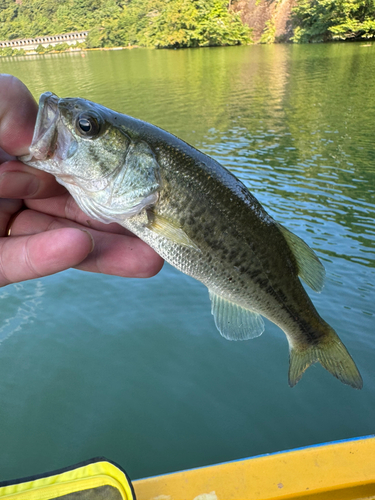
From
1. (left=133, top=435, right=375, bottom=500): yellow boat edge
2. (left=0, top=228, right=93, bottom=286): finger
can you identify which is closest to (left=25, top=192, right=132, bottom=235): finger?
(left=0, top=228, right=93, bottom=286): finger

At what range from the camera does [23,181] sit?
231cm

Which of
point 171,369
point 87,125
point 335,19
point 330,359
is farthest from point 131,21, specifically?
point 330,359

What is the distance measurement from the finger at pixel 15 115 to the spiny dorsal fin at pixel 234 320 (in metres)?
1.50

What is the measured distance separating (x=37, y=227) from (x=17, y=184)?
398 mm

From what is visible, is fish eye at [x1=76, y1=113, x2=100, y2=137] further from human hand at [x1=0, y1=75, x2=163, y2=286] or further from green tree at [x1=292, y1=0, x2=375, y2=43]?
green tree at [x1=292, y1=0, x2=375, y2=43]

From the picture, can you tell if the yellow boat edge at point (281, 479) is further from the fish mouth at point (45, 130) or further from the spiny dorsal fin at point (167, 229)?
the fish mouth at point (45, 130)

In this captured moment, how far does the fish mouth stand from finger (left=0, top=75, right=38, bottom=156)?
6.1 inches

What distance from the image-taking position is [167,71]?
38594mm

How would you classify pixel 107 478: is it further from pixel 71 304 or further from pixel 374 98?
pixel 374 98

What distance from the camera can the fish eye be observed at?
81.7 inches

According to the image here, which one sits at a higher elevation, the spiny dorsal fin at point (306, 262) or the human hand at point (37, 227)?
the human hand at point (37, 227)

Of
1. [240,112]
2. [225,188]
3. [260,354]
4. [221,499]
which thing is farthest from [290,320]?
[240,112]

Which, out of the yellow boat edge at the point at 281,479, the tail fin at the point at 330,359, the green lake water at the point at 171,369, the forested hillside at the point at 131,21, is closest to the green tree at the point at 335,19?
the forested hillside at the point at 131,21

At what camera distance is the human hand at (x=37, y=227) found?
2.06m
